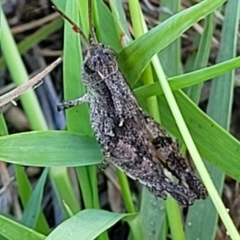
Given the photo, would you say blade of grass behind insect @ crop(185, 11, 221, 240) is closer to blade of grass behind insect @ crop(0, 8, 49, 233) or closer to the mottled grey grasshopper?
the mottled grey grasshopper

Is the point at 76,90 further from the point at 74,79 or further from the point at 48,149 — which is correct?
the point at 48,149

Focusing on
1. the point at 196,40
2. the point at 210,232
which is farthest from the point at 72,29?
the point at 196,40

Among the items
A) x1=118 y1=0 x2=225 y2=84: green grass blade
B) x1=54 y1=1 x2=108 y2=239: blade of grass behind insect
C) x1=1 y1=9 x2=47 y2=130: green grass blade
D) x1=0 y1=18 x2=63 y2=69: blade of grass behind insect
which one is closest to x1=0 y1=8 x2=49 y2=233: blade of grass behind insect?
x1=1 y1=9 x2=47 y2=130: green grass blade

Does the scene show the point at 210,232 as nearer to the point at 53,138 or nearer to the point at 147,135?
the point at 147,135

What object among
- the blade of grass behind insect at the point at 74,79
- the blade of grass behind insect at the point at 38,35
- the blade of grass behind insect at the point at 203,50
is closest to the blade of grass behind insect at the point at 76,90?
the blade of grass behind insect at the point at 74,79

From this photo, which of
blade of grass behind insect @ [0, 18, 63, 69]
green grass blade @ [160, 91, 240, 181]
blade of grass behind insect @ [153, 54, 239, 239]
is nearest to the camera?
blade of grass behind insect @ [153, 54, 239, 239]

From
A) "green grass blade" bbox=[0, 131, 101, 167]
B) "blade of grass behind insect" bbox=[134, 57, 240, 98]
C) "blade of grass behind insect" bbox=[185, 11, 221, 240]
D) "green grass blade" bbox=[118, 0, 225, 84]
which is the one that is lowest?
"blade of grass behind insect" bbox=[185, 11, 221, 240]
